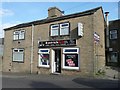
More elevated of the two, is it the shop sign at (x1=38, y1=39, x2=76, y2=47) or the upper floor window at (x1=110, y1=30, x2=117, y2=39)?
the upper floor window at (x1=110, y1=30, x2=117, y2=39)

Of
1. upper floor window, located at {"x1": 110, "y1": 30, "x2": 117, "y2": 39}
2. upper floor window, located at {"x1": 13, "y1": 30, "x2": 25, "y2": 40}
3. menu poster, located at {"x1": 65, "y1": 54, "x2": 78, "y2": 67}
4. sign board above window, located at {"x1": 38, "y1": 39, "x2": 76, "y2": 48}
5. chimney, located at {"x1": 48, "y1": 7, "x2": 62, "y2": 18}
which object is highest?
chimney, located at {"x1": 48, "y1": 7, "x2": 62, "y2": 18}

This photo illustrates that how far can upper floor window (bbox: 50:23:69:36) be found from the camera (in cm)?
1758

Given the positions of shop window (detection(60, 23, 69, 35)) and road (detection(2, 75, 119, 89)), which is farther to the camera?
shop window (detection(60, 23, 69, 35))

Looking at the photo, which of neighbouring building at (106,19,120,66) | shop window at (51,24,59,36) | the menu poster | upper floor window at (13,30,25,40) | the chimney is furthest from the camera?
neighbouring building at (106,19,120,66)

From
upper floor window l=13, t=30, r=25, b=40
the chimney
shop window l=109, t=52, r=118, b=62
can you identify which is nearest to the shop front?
upper floor window l=13, t=30, r=25, b=40

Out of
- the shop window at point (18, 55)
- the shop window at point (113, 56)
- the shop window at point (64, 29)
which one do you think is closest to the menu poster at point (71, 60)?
the shop window at point (64, 29)

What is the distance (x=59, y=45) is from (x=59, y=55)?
121 cm

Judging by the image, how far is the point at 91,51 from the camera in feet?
51.3

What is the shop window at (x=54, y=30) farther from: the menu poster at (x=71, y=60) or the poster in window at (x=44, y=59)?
the menu poster at (x=71, y=60)

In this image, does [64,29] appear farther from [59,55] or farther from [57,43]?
[59,55]

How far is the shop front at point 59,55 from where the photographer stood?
16.8 metres

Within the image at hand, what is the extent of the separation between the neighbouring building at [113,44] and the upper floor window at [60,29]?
11.8 m

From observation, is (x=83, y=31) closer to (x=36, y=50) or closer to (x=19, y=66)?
(x=36, y=50)

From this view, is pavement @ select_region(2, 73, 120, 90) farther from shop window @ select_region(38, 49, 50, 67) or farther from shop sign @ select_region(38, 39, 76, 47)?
shop window @ select_region(38, 49, 50, 67)
